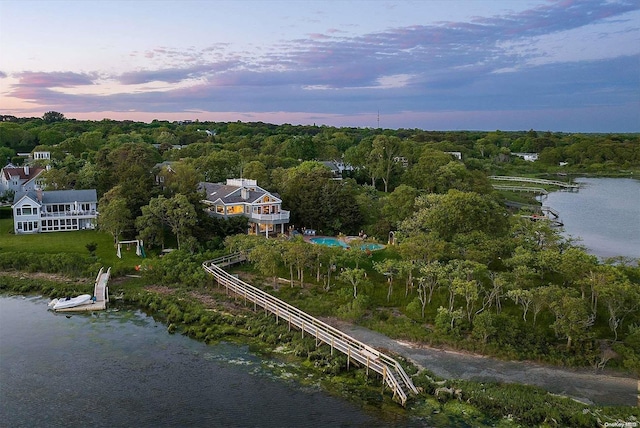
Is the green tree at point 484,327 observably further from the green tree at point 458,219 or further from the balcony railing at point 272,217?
the balcony railing at point 272,217

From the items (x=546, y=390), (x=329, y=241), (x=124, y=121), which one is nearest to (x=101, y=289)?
(x=329, y=241)

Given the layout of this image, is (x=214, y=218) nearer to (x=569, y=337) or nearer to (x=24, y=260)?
(x=24, y=260)

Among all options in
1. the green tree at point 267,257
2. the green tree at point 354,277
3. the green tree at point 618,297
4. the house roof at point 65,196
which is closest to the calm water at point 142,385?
the green tree at point 267,257

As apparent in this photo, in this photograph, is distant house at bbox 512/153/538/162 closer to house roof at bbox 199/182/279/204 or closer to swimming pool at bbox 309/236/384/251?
swimming pool at bbox 309/236/384/251

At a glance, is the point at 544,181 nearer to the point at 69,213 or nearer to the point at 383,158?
the point at 383,158

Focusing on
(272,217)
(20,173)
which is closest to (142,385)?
(272,217)

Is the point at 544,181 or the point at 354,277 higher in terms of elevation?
the point at 544,181
